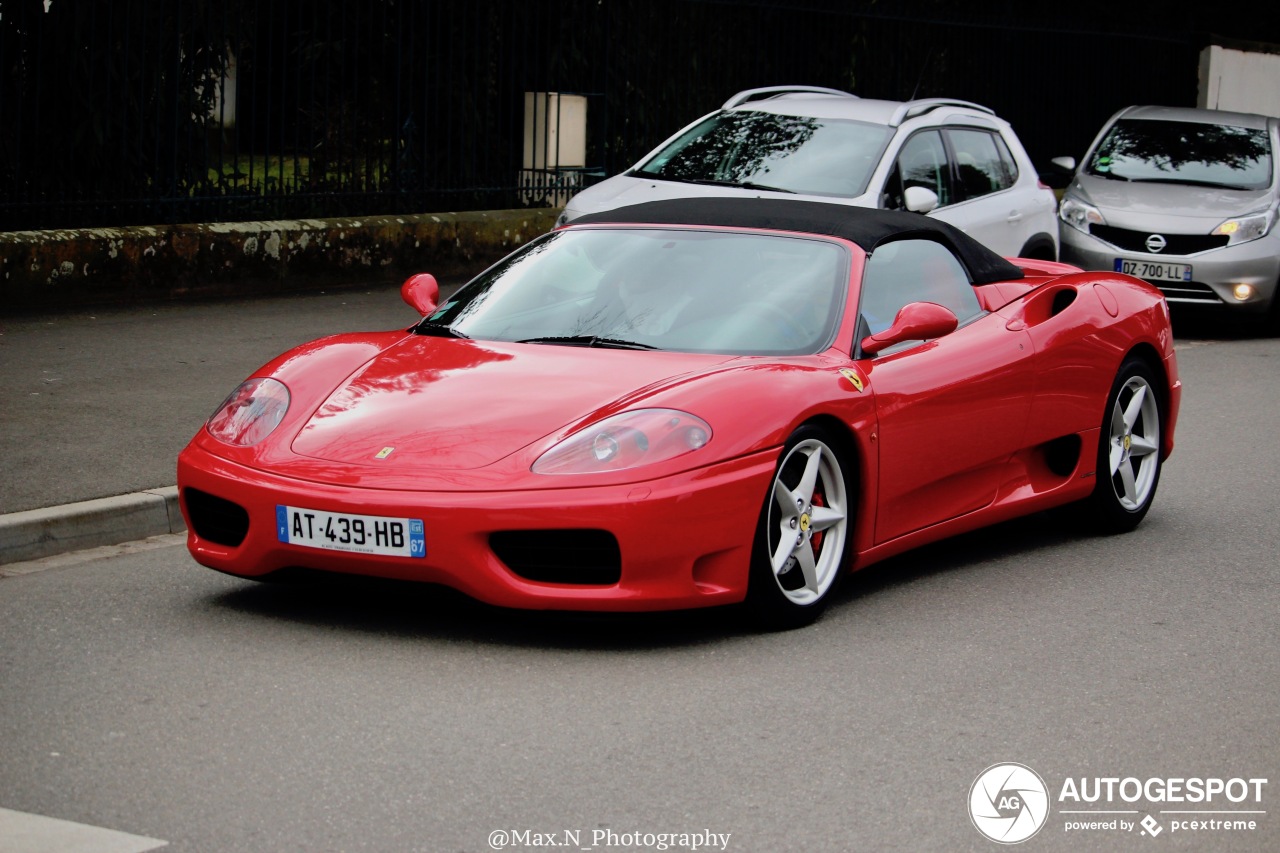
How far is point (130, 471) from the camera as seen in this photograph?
762 cm

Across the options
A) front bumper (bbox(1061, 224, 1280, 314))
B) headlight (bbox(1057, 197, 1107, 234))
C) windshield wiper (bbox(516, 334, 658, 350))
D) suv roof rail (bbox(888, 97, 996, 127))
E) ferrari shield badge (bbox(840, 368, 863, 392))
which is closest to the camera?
ferrari shield badge (bbox(840, 368, 863, 392))

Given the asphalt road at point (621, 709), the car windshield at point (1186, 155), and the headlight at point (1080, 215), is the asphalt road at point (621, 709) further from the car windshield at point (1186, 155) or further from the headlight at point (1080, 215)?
the car windshield at point (1186, 155)

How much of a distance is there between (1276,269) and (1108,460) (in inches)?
310

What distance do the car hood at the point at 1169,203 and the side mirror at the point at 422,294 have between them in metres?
8.85

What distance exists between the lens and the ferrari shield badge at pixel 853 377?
6.06 metres

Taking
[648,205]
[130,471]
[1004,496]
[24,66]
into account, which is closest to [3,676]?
[130,471]

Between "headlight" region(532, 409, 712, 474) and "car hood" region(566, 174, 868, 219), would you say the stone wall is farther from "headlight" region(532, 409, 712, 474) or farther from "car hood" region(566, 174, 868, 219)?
"headlight" region(532, 409, 712, 474)

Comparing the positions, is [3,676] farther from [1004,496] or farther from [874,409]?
[1004,496]

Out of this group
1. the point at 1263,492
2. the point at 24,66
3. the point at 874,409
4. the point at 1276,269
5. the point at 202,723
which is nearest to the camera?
the point at 202,723

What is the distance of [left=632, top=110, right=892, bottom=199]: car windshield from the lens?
38.6ft

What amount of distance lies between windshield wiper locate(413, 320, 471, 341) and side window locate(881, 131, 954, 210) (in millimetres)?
5437

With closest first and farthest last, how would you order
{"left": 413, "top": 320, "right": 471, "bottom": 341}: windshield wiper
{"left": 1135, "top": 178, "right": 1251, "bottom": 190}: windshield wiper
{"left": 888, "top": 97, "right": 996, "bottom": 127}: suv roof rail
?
{"left": 413, "top": 320, "right": 471, "bottom": 341}: windshield wiper, {"left": 888, "top": 97, "right": 996, "bottom": 127}: suv roof rail, {"left": 1135, "top": 178, "right": 1251, "bottom": 190}: windshield wiper

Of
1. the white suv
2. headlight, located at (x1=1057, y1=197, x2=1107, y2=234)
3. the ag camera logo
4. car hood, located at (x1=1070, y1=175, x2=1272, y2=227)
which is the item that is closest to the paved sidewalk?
the white suv

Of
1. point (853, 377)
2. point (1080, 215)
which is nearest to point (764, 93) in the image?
point (1080, 215)
